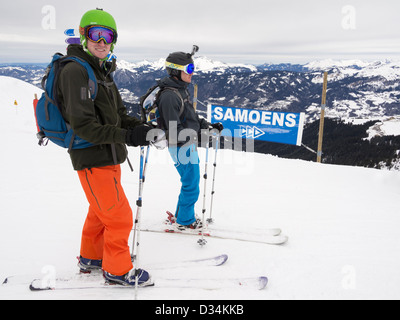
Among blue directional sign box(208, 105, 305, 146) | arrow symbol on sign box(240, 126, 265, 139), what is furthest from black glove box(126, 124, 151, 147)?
arrow symbol on sign box(240, 126, 265, 139)

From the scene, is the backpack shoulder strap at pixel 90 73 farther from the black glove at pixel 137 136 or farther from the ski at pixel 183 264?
the ski at pixel 183 264

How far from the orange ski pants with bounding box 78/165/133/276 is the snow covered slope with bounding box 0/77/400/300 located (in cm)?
35

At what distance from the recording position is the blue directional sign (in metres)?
10.1

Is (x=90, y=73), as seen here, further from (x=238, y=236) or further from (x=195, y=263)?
(x=238, y=236)

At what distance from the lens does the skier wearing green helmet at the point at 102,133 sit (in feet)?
7.85

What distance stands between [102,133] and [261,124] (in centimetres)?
893

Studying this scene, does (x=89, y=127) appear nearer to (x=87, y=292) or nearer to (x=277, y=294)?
(x=87, y=292)

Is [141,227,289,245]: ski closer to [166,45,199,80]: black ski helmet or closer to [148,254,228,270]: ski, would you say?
[148,254,228,270]: ski

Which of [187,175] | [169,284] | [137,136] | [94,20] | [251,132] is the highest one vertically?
[94,20]

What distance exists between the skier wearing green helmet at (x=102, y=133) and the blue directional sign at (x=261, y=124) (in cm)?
753

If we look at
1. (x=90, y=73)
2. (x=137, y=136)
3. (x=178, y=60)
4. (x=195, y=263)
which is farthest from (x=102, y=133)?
(x=195, y=263)

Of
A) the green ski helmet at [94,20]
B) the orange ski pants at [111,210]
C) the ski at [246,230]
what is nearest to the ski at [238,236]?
the ski at [246,230]

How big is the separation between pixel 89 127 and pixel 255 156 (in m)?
7.95

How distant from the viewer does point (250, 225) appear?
4984 mm
